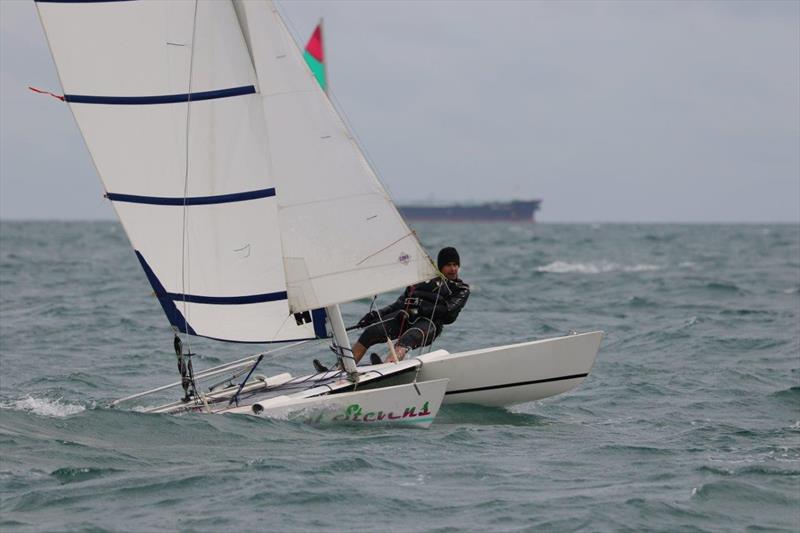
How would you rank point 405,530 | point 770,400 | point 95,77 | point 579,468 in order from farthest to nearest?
point 770,400
point 95,77
point 579,468
point 405,530

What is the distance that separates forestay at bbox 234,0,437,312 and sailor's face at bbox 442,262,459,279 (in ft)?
3.43

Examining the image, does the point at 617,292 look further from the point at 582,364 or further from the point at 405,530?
the point at 405,530

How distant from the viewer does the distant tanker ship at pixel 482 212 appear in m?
154

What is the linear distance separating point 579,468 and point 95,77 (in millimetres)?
5668

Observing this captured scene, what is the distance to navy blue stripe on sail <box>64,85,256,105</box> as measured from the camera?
38.5ft

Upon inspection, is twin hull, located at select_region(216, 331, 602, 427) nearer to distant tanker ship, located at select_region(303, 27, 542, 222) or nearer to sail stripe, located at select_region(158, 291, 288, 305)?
sail stripe, located at select_region(158, 291, 288, 305)

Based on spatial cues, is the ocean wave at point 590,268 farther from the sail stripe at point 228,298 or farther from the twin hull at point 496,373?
the sail stripe at point 228,298

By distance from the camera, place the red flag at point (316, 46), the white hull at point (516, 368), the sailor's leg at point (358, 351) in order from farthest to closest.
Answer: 1. the red flag at point (316, 46)
2. the sailor's leg at point (358, 351)
3. the white hull at point (516, 368)

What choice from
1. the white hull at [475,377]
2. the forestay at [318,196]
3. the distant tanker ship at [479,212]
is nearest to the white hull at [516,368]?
the white hull at [475,377]

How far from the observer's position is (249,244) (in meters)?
12.0

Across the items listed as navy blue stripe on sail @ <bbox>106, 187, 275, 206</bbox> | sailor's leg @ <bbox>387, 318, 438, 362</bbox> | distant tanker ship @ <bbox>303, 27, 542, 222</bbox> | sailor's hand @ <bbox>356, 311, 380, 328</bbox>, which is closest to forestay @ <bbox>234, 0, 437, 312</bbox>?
navy blue stripe on sail @ <bbox>106, 187, 275, 206</bbox>

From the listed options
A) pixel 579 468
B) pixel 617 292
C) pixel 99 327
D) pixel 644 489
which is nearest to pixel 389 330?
pixel 579 468

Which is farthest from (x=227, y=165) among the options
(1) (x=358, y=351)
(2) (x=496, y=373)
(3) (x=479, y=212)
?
(3) (x=479, y=212)

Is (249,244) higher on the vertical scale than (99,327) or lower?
higher
